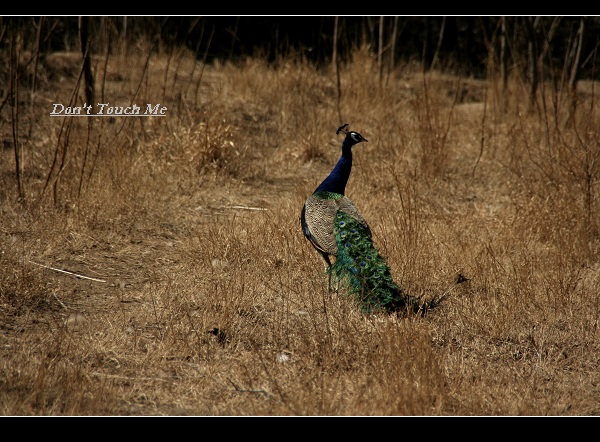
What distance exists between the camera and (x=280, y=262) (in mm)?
5043

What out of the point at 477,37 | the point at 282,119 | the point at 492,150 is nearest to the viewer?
the point at 492,150

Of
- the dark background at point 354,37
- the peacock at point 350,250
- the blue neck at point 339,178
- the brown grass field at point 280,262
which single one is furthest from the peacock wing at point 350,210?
the dark background at point 354,37

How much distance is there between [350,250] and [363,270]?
0.63 ft

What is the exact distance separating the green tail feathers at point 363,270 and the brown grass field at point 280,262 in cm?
11

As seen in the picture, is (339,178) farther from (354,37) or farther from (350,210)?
(354,37)

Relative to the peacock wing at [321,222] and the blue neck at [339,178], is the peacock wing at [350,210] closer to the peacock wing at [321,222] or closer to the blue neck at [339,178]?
the peacock wing at [321,222]

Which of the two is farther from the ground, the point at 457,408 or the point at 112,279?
the point at 457,408

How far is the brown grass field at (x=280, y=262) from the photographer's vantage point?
11.4 feet

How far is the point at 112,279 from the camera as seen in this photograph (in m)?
4.84

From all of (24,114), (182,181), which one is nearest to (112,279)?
(182,181)

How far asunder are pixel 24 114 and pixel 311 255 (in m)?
4.43

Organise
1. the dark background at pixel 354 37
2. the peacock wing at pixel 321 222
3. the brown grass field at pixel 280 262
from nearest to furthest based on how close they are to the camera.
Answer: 1. the brown grass field at pixel 280 262
2. the peacock wing at pixel 321 222
3. the dark background at pixel 354 37

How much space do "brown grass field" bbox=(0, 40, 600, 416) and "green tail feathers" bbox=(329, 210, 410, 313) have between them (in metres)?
0.11

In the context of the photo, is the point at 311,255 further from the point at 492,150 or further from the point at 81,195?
the point at 492,150
